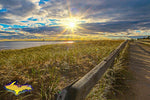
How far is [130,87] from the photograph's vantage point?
2.55 m

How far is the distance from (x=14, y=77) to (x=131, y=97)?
292cm

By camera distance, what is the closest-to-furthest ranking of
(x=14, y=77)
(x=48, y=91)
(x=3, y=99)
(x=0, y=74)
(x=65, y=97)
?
(x=65, y=97)
(x=3, y=99)
(x=48, y=91)
(x=14, y=77)
(x=0, y=74)

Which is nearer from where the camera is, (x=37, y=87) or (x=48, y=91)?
(x=48, y=91)

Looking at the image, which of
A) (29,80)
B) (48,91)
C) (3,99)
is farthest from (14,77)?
(48,91)

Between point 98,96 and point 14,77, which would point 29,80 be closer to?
point 14,77

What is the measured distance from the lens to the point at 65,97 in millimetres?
961

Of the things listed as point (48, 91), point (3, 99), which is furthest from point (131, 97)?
point (3, 99)

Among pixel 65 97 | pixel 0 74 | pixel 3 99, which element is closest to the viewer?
pixel 65 97

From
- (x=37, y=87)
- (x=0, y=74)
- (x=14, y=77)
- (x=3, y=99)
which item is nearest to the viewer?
(x=3, y=99)

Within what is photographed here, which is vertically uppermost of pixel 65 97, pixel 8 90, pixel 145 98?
pixel 65 97

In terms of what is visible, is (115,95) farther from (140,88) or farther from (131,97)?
(140,88)

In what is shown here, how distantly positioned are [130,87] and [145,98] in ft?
1.42

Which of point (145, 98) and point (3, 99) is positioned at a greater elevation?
point (3, 99)

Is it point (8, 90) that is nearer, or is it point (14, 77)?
point (8, 90)
